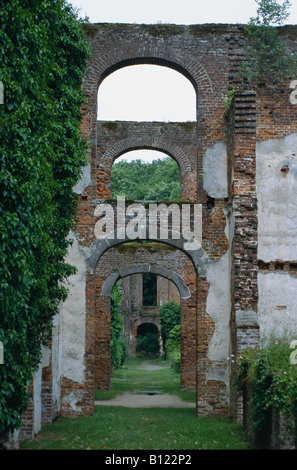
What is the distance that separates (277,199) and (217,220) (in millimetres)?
1313

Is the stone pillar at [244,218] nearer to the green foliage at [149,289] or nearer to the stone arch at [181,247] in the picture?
the stone arch at [181,247]

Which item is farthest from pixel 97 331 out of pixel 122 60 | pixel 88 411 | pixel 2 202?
pixel 2 202

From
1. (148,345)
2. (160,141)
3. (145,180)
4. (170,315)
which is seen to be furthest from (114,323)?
(145,180)

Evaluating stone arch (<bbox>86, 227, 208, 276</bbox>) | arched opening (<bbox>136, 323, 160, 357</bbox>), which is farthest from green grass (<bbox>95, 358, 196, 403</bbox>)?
arched opening (<bbox>136, 323, 160, 357</bbox>)

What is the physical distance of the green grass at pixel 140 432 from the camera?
9047 mm

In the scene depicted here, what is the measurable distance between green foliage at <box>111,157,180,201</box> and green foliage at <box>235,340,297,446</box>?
1277 inches

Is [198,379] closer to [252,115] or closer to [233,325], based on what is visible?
[233,325]

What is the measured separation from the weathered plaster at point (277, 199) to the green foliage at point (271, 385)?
3.10 metres

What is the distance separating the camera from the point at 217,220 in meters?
12.8

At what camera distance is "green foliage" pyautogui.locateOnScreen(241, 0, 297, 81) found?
12.9 m

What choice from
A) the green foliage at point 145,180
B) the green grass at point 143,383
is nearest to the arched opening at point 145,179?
the green foliage at point 145,180

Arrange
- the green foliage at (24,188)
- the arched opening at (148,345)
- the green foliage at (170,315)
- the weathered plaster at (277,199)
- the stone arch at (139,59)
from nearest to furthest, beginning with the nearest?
the green foliage at (24,188), the weathered plaster at (277,199), the stone arch at (139,59), the green foliage at (170,315), the arched opening at (148,345)

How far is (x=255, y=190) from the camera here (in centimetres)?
1213
